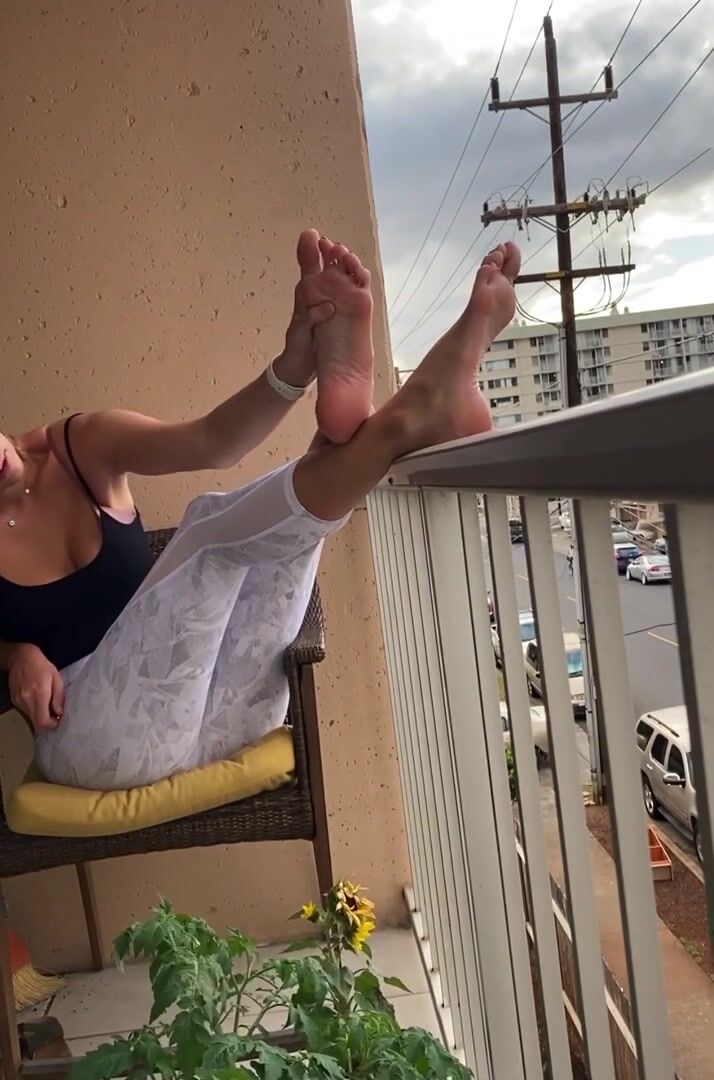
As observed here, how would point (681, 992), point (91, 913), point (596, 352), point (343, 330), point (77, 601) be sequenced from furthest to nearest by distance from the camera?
point (91, 913) < point (596, 352) < point (77, 601) < point (343, 330) < point (681, 992)

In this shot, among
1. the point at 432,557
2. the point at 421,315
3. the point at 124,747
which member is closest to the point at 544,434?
the point at 432,557

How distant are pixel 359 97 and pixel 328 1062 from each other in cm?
197

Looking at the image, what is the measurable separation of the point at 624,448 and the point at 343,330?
89 centimetres

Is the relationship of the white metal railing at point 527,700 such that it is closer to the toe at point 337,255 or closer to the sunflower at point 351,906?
the sunflower at point 351,906

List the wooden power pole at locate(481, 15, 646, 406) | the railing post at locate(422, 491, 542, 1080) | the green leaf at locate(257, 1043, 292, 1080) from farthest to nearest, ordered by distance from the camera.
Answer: the wooden power pole at locate(481, 15, 646, 406) → the railing post at locate(422, 491, 542, 1080) → the green leaf at locate(257, 1043, 292, 1080)

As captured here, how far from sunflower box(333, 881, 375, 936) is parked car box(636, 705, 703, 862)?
0.67 metres

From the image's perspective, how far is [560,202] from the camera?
164 inches

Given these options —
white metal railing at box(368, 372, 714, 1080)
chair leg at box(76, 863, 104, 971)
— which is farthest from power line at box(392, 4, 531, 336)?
chair leg at box(76, 863, 104, 971)

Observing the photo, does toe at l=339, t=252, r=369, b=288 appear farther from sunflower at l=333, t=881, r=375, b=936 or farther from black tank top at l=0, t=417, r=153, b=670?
sunflower at l=333, t=881, r=375, b=936

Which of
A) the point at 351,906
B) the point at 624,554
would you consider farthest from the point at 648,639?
the point at 351,906

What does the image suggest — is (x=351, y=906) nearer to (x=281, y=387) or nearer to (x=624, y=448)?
(x=281, y=387)

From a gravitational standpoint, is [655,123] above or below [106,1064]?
above

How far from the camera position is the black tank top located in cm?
169

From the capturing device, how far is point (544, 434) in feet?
Result: 1.66
